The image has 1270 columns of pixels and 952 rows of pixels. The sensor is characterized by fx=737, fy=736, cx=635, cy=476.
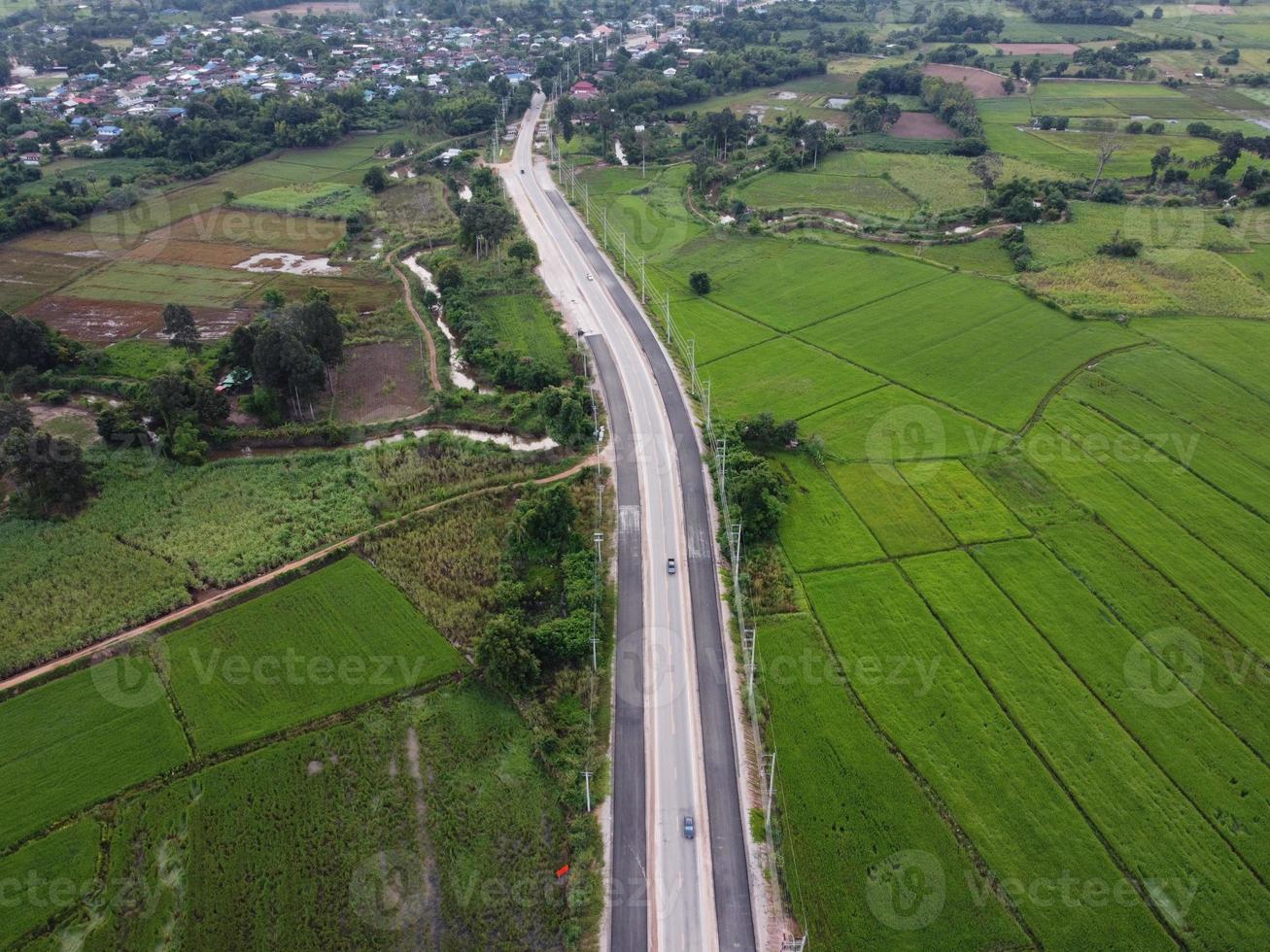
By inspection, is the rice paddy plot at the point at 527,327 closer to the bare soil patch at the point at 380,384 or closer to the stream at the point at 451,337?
the stream at the point at 451,337

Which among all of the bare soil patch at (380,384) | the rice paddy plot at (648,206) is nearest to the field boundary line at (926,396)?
the rice paddy plot at (648,206)

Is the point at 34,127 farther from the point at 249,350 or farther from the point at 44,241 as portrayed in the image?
the point at 249,350

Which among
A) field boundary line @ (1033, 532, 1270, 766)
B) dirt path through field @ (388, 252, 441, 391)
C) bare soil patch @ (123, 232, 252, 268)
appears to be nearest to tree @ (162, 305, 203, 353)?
dirt path through field @ (388, 252, 441, 391)

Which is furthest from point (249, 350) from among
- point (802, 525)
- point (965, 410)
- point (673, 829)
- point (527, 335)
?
point (965, 410)

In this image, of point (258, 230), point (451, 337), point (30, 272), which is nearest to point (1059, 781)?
point (451, 337)

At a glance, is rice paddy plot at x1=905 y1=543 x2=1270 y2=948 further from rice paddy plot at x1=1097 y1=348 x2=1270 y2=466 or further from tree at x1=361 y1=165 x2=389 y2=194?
tree at x1=361 y1=165 x2=389 y2=194

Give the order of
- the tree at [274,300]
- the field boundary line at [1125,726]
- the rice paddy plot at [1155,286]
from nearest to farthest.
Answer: the field boundary line at [1125,726] < the rice paddy plot at [1155,286] < the tree at [274,300]
